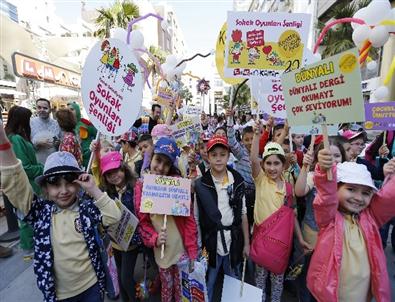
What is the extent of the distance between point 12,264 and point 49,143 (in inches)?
62.3

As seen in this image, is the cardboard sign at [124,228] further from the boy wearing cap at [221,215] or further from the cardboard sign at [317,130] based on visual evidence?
the cardboard sign at [317,130]

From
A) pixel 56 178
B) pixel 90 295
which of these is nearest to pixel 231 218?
pixel 90 295

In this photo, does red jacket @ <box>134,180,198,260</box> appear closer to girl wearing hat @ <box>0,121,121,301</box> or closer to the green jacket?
girl wearing hat @ <box>0,121,121,301</box>

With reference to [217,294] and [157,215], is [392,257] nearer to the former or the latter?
[217,294]

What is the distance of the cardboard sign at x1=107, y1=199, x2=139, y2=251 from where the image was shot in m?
2.17

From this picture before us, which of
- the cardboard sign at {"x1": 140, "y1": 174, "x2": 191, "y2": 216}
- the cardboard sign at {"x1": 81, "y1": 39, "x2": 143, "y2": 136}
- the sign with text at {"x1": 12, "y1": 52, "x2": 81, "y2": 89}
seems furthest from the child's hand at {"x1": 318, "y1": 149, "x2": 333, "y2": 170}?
the sign with text at {"x1": 12, "y1": 52, "x2": 81, "y2": 89}

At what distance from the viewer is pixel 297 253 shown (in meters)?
2.40

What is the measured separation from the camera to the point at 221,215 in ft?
7.38

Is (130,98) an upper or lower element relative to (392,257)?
upper

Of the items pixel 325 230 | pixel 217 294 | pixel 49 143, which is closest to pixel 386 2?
pixel 325 230

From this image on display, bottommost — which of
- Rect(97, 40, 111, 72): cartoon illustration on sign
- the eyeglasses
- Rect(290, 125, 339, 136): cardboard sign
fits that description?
the eyeglasses

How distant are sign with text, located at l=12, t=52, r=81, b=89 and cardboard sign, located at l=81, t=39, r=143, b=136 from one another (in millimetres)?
9424

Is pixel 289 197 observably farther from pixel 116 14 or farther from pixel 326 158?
pixel 116 14

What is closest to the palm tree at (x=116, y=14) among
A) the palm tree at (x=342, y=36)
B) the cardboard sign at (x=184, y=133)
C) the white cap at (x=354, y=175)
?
the palm tree at (x=342, y=36)
